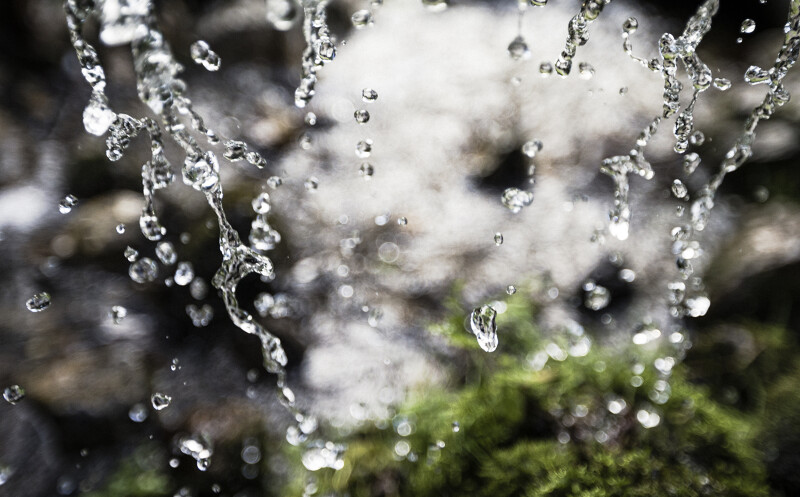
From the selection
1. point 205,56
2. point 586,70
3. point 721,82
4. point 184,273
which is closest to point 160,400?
point 184,273

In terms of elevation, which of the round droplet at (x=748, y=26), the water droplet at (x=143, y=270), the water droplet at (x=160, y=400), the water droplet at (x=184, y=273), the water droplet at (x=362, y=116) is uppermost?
the round droplet at (x=748, y=26)

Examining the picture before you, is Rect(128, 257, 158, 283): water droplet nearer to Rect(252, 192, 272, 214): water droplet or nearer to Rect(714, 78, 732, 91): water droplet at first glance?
Rect(252, 192, 272, 214): water droplet

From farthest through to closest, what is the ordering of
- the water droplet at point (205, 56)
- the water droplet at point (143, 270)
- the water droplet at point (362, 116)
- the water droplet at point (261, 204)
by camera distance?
1. the water droplet at point (143, 270)
2. the water droplet at point (261, 204)
3. the water droplet at point (362, 116)
4. the water droplet at point (205, 56)

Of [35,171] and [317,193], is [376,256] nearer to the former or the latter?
[317,193]

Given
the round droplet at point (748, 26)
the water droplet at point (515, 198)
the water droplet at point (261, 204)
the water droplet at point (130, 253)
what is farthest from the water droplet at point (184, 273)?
the round droplet at point (748, 26)

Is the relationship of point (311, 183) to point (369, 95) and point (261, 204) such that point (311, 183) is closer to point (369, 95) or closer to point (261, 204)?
point (261, 204)

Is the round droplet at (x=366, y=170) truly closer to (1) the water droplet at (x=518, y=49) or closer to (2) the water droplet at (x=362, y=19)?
(2) the water droplet at (x=362, y=19)

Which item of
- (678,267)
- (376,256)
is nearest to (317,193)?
(376,256)
